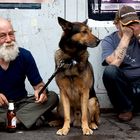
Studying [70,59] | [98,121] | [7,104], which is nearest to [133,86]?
[98,121]

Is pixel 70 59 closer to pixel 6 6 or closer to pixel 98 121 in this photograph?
pixel 98 121

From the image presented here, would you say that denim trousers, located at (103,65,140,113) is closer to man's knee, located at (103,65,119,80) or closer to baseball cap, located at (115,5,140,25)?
man's knee, located at (103,65,119,80)

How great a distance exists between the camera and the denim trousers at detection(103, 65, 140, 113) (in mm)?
6355

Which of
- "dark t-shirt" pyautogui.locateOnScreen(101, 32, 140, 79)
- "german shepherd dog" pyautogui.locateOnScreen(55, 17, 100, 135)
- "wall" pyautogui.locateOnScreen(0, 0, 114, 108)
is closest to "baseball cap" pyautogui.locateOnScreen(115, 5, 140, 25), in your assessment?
"dark t-shirt" pyautogui.locateOnScreen(101, 32, 140, 79)

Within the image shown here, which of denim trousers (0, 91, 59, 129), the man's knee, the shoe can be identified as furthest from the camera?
the shoe

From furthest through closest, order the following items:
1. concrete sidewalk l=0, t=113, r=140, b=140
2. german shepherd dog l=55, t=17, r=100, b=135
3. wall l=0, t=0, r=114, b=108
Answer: wall l=0, t=0, r=114, b=108 → german shepherd dog l=55, t=17, r=100, b=135 → concrete sidewalk l=0, t=113, r=140, b=140

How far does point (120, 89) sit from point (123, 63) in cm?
39

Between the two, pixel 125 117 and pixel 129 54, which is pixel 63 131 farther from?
pixel 129 54

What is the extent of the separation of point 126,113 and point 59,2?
175cm

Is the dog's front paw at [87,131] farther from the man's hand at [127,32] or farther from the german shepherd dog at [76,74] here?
the man's hand at [127,32]

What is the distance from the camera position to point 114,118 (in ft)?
22.2

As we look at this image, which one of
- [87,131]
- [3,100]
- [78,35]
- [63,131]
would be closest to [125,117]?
[87,131]

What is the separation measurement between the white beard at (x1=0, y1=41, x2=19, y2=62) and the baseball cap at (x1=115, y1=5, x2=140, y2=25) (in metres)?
1.47

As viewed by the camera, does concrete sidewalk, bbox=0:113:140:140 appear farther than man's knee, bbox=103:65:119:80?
No
